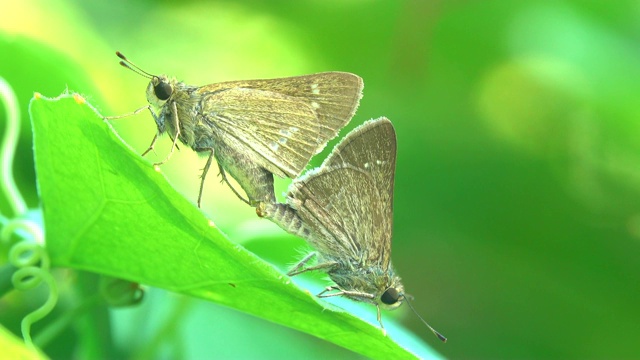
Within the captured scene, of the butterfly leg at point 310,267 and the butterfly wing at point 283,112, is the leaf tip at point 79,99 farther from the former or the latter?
the butterfly leg at point 310,267

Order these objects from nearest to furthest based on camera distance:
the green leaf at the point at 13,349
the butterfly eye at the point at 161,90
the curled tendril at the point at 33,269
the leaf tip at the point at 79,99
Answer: the green leaf at the point at 13,349, the leaf tip at the point at 79,99, the curled tendril at the point at 33,269, the butterfly eye at the point at 161,90

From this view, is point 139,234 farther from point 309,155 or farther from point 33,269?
point 309,155

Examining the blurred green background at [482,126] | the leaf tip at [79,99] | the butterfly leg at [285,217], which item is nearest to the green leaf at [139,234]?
the leaf tip at [79,99]

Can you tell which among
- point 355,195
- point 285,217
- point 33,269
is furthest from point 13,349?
point 355,195

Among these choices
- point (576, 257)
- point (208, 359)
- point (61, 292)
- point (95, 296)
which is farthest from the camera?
point (576, 257)

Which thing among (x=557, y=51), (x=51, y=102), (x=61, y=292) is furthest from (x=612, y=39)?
(x=51, y=102)

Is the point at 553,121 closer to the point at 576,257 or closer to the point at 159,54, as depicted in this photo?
the point at 576,257

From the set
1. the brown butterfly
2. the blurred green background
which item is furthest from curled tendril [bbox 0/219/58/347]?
Result: the blurred green background
